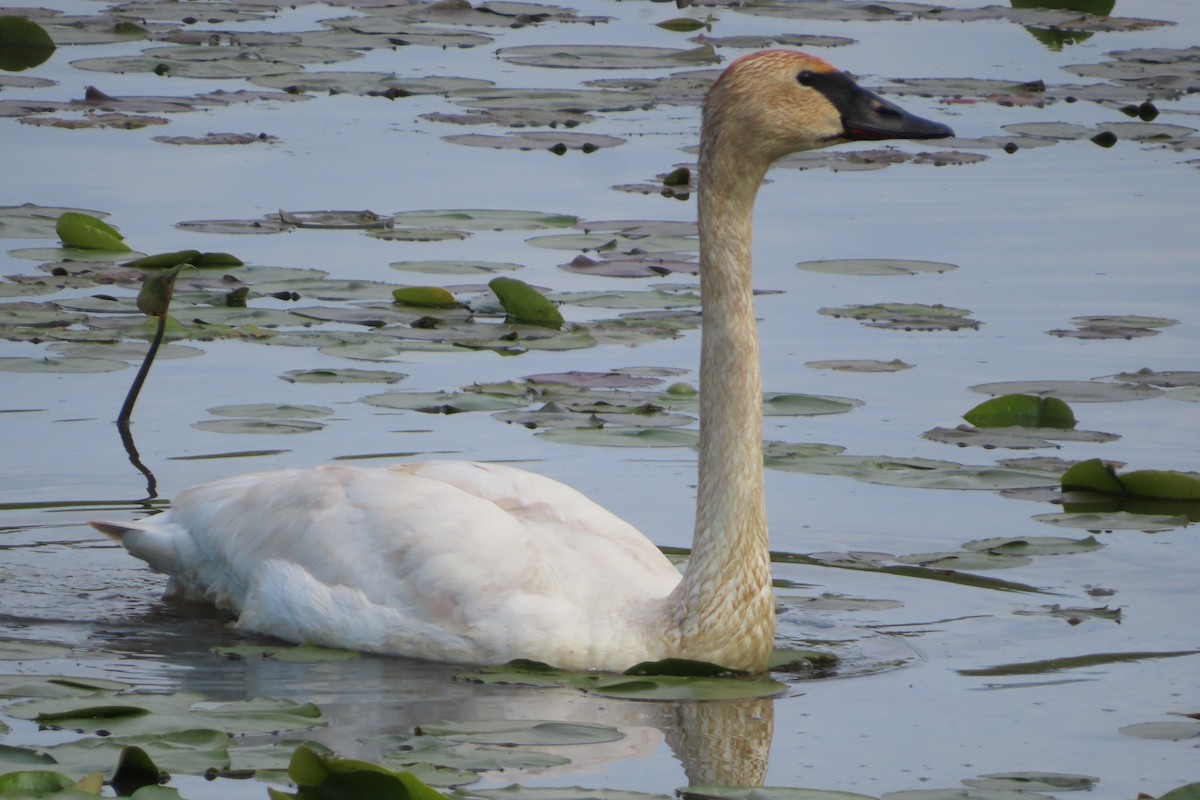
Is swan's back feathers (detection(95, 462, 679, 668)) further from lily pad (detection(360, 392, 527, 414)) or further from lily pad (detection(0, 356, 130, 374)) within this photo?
lily pad (detection(0, 356, 130, 374))

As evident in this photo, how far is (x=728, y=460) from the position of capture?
22.4 feet

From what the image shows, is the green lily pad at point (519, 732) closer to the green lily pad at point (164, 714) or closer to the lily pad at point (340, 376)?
the green lily pad at point (164, 714)

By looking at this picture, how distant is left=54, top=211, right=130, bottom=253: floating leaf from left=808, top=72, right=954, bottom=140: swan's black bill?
508cm

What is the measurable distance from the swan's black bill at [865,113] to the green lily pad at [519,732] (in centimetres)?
200

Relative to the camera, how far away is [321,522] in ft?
23.6

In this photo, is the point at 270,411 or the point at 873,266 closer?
the point at 270,411

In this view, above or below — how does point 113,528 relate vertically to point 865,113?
below

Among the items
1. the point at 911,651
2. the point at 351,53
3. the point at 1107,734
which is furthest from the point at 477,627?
the point at 351,53

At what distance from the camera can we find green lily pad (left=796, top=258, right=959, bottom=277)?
11234 mm

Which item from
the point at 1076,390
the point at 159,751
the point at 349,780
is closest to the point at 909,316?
the point at 1076,390

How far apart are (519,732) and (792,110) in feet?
6.80

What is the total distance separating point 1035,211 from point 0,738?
8.78m

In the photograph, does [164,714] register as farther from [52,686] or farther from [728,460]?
[728,460]

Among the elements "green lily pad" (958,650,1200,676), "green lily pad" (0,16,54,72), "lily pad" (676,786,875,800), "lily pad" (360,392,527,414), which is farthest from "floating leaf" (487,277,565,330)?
"green lily pad" (0,16,54,72)
